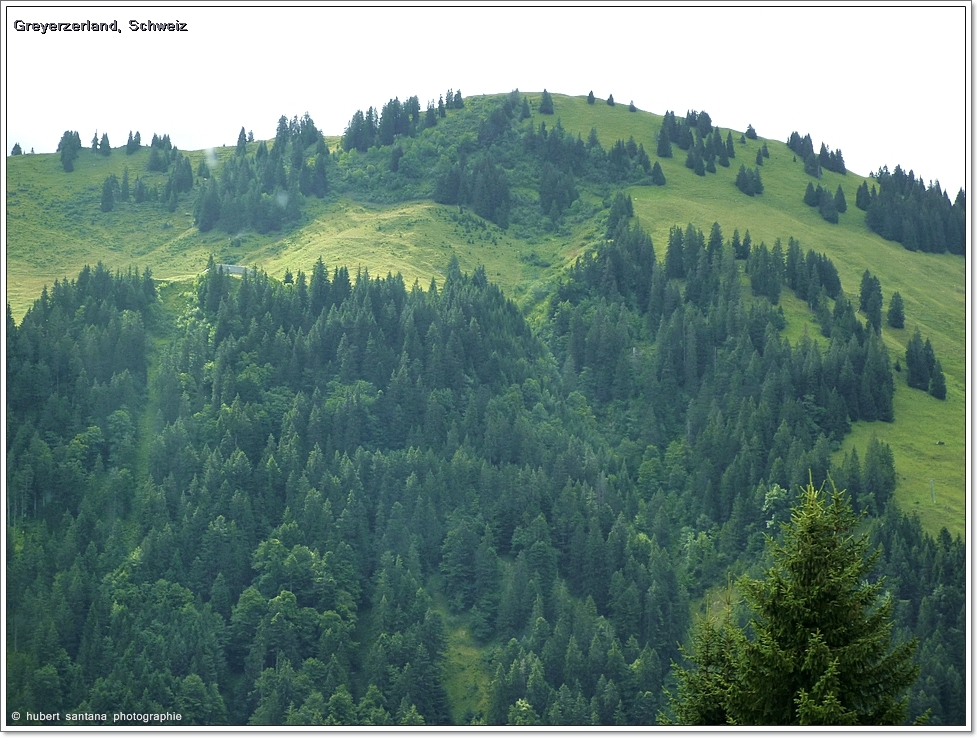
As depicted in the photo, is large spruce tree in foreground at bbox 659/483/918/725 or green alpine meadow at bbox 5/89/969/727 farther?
green alpine meadow at bbox 5/89/969/727

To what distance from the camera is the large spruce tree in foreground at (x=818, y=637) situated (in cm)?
2558

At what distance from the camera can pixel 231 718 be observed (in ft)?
407

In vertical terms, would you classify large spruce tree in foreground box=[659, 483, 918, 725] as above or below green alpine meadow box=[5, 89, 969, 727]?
above

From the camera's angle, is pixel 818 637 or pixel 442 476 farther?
pixel 442 476

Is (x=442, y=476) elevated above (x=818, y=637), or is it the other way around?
(x=818, y=637)

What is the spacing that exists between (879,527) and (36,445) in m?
96.7

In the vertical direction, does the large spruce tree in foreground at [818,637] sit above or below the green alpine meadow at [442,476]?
above

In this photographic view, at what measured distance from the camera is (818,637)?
2556 centimetres

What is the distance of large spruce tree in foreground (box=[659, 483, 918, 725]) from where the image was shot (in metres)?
25.6

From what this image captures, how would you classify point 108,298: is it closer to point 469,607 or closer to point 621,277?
point 469,607
